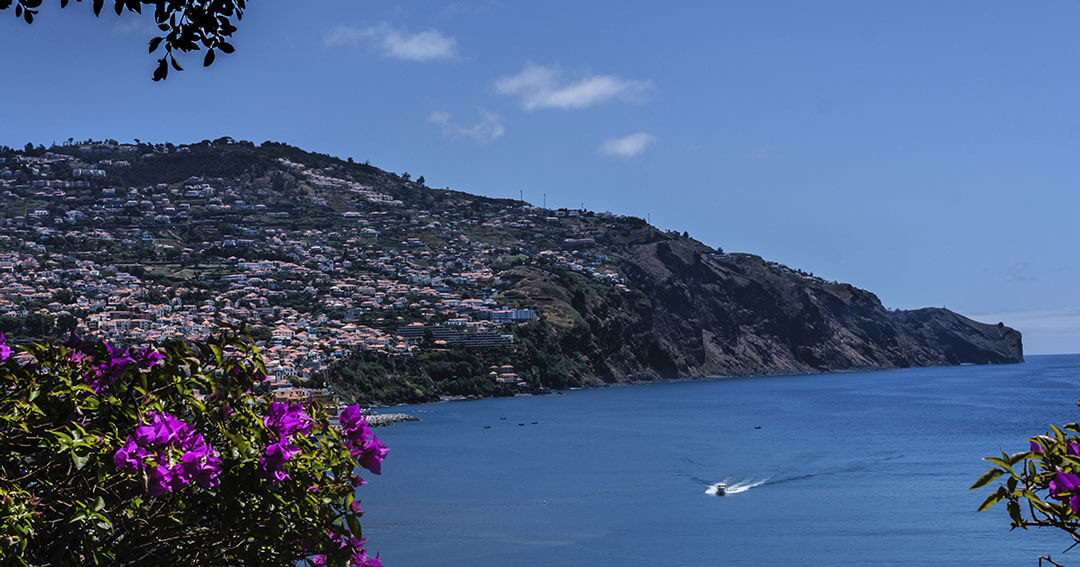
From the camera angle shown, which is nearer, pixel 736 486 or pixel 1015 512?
pixel 1015 512

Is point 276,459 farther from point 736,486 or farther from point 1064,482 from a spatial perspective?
point 736,486

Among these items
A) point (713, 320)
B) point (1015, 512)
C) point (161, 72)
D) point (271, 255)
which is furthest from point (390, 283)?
point (1015, 512)

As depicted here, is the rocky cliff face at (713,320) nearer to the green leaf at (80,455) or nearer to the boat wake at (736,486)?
the boat wake at (736,486)

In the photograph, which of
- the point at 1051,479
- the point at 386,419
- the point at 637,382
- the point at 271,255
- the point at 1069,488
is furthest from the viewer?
the point at 271,255

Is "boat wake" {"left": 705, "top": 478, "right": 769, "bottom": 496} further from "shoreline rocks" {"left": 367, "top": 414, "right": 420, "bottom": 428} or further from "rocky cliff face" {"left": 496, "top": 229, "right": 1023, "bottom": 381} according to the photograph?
"rocky cliff face" {"left": 496, "top": 229, "right": 1023, "bottom": 381}

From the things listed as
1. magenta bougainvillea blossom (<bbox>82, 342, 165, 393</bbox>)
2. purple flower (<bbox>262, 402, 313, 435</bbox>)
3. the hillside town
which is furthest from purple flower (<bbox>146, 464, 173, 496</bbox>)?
the hillside town
